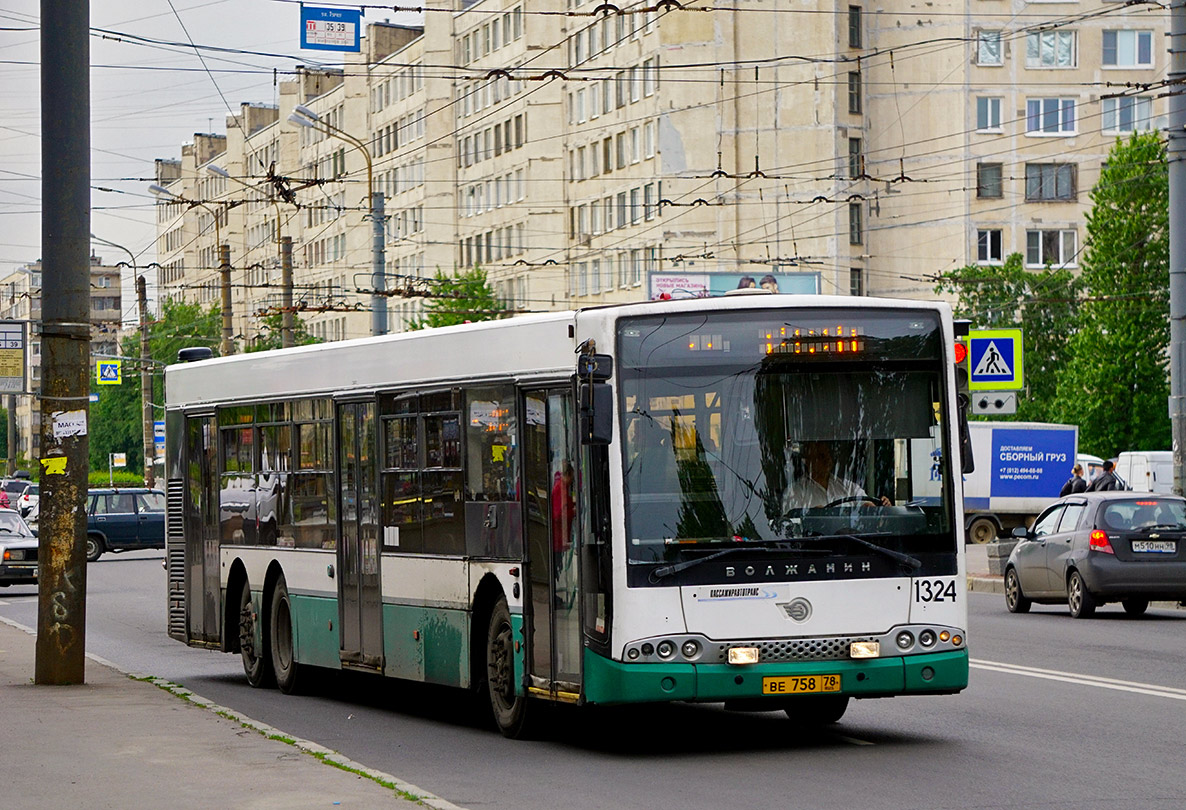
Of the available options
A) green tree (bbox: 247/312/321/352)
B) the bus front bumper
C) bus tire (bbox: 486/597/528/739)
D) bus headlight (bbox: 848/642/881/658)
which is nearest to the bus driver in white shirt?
bus headlight (bbox: 848/642/881/658)

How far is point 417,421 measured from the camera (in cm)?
1440

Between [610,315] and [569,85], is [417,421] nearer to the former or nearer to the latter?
[610,315]

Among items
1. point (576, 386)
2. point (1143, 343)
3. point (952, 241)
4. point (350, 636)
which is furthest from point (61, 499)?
point (952, 241)

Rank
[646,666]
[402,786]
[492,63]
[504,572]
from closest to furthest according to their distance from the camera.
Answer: [402,786]
[646,666]
[504,572]
[492,63]

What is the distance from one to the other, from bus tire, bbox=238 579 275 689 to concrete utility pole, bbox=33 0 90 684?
193 centimetres

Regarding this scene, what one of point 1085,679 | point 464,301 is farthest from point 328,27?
point 464,301

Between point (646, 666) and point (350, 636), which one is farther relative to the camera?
point (350, 636)

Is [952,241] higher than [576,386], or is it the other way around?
[952,241]

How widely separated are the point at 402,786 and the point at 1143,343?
233 ft

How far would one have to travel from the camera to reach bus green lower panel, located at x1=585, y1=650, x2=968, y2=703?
11484 mm

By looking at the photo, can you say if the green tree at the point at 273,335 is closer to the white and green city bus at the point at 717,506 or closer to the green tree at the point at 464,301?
the green tree at the point at 464,301

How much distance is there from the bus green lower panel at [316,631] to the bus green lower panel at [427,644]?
1.12 meters

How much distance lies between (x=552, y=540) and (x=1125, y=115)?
3201 inches

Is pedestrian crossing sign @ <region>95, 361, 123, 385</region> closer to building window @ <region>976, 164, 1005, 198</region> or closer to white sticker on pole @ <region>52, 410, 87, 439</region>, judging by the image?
building window @ <region>976, 164, 1005, 198</region>
